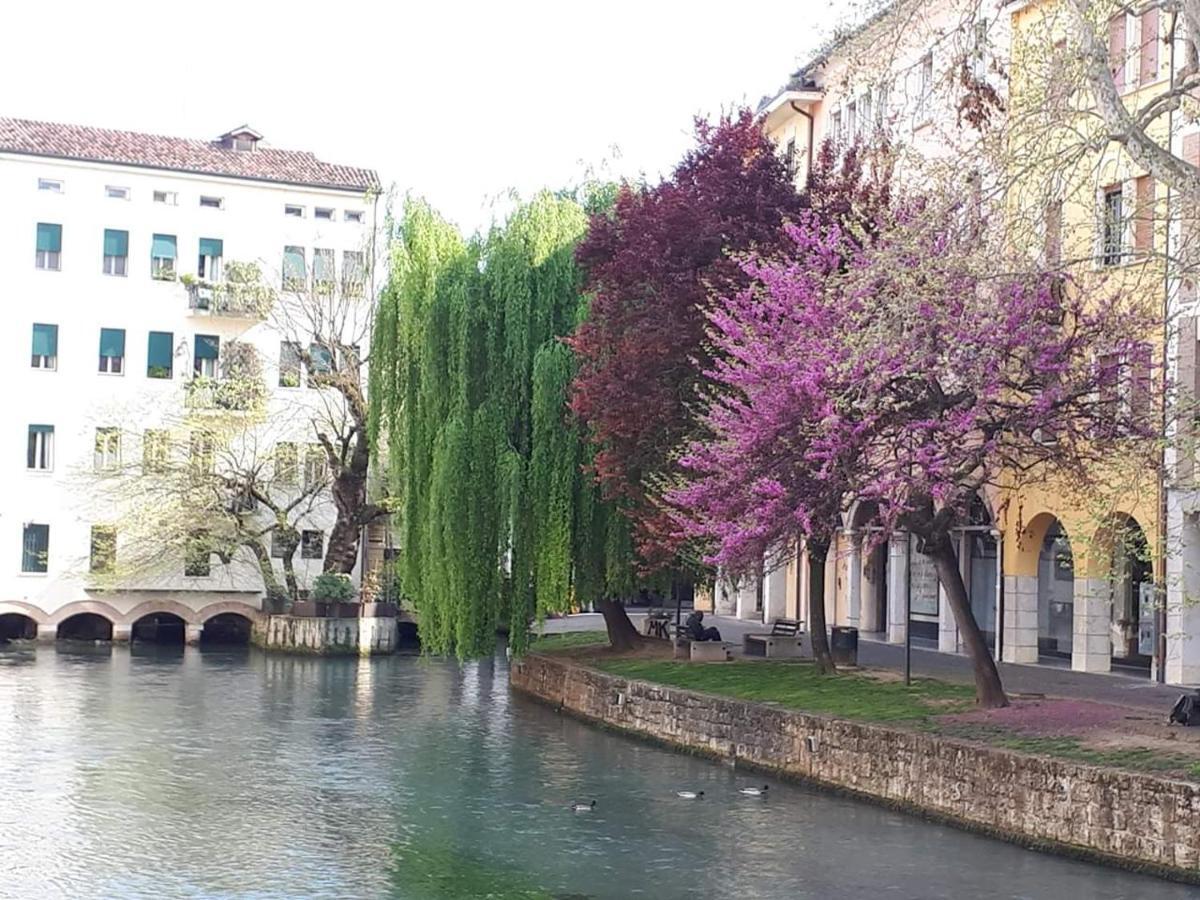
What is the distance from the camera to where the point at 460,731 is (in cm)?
2959

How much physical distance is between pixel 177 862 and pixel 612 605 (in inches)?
692

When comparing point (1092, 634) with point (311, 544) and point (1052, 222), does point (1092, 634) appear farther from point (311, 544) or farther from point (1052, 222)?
point (311, 544)

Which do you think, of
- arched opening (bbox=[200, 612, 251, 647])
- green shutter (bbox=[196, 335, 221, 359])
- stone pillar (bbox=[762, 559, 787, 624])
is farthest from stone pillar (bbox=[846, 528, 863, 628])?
green shutter (bbox=[196, 335, 221, 359])

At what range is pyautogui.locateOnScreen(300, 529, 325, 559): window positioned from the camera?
5291cm

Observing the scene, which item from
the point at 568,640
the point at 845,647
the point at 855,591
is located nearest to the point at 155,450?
the point at 568,640

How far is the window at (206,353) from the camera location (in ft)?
173

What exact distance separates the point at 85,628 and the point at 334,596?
9617 mm

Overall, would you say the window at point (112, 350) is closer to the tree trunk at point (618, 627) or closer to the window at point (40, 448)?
the window at point (40, 448)

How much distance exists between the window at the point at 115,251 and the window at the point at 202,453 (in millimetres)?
6577

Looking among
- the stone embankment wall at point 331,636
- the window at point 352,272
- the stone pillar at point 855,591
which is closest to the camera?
the stone pillar at point 855,591

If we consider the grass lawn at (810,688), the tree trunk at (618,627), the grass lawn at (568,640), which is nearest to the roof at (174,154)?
the grass lawn at (568,640)

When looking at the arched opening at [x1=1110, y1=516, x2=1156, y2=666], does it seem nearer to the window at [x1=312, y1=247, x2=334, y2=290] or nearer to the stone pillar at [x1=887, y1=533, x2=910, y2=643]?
the stone pillar at [x1=887, y1=533, x2=910, y2=643]

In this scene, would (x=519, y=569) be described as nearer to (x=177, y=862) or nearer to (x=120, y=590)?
(x=177, y=862)

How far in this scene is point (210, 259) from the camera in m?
53.5
